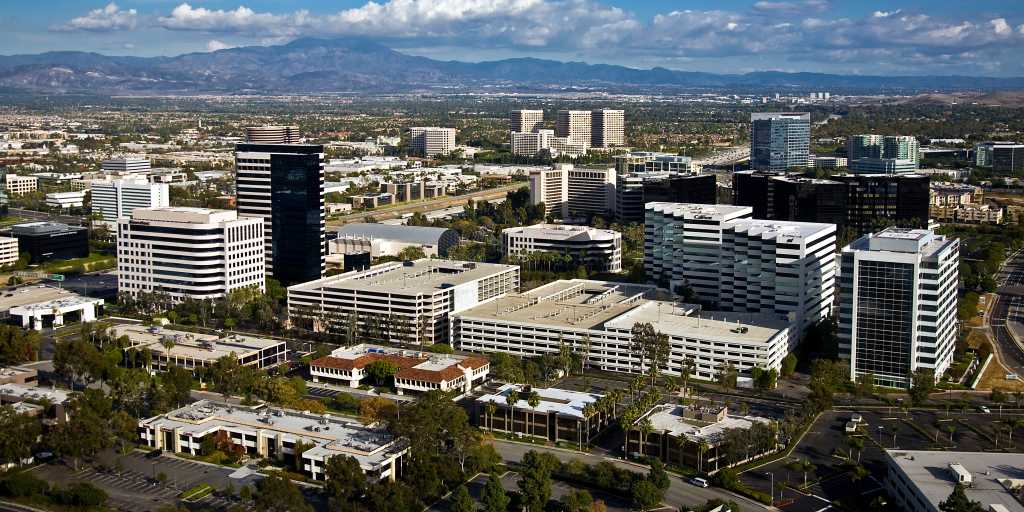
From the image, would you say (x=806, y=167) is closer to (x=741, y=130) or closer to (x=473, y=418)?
(x=741, y=130)

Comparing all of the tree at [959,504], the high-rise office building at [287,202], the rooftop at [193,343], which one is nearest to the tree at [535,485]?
the tree at [959,504]

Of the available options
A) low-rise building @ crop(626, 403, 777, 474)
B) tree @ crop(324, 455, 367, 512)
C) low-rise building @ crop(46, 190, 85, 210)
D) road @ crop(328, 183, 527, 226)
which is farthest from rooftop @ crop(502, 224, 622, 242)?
low-rise building @ crop(46, 190, 85, 210)

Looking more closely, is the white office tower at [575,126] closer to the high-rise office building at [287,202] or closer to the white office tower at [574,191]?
the white office tower at [574,191]

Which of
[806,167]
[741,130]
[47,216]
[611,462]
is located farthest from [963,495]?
[741,130]

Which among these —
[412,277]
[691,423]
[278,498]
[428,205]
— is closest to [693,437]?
[691,423]

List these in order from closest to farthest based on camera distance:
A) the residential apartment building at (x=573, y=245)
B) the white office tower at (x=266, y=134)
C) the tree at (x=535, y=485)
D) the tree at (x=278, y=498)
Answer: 1. the tree at (x=278, y=498)
2. the tree at (x=535, y=485)
3. the residential apartment building at (x=573, y=245)
4. the white office tower at (x=266, y=134)

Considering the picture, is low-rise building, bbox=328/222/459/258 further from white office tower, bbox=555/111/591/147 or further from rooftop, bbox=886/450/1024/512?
white office tower, bbox=555/111/591/147
